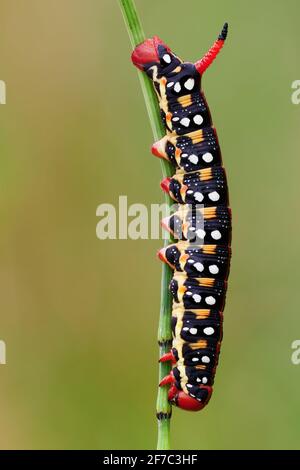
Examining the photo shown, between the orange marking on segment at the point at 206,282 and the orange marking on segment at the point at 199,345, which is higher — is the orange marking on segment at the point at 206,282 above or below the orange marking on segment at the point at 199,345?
above

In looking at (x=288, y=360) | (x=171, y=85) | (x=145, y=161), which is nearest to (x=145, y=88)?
(x=171, y=85)

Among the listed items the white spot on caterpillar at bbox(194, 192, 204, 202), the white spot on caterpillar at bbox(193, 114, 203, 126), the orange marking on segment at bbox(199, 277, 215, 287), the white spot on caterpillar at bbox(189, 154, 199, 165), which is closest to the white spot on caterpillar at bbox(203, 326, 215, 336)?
the orange marking on segment at bbox(199, 277, 215, 287)

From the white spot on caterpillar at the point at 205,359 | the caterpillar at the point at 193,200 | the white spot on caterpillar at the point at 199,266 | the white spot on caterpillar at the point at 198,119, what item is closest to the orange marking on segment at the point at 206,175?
the caterpillar at the point at 193,200

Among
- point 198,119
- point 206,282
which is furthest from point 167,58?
point 206,282

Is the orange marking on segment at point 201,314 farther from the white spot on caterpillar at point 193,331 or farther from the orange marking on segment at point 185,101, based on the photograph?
the orange marking on segment at point 185,101

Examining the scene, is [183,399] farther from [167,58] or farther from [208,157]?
[167,58]

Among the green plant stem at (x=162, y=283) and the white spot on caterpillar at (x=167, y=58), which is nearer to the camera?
the green plant stem at (x=162, y=283)

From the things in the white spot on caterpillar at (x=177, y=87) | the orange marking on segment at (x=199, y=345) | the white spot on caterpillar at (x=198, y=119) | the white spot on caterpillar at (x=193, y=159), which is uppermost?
the white spot on caterpillar at (x=177, y=87)

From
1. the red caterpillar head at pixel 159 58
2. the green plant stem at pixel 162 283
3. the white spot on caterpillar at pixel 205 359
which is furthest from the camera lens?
the white spot on caterpillar at pixel 205 359
